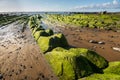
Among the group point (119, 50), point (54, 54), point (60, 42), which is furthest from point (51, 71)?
point (119, 50)

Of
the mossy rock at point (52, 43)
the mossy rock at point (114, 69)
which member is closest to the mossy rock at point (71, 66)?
the mossy rock at point (114, 69)

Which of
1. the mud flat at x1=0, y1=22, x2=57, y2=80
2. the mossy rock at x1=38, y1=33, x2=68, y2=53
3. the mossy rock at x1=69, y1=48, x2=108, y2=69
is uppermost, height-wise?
the mossy rock at x1=69, y1=48, x2=108, y2=69

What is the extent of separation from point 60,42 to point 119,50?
7.55m

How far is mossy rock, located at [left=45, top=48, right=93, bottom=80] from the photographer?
1245cm

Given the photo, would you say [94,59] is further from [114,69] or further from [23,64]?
[23,64]

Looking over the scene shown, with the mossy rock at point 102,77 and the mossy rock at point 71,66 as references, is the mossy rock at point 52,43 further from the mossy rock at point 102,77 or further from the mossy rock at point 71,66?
the mossy rock at point 102,77

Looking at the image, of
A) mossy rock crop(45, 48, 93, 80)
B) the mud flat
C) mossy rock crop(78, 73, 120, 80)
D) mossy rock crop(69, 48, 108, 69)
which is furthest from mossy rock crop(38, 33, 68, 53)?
mossy rock crop(78, 73, 120, 80)

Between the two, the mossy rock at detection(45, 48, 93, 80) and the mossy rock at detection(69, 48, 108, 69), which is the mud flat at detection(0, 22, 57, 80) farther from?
the mossy rock at detection(69, 48, 108, 69)

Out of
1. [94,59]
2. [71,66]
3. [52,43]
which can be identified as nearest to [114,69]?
[94,59]

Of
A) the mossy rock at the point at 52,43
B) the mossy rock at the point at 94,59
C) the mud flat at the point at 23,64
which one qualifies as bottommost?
the mud flat at the point at 23,64

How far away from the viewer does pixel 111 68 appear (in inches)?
512

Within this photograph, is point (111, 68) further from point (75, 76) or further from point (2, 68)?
point (2, 68)

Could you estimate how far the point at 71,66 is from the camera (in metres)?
13.0

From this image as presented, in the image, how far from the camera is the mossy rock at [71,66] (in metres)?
12.5
